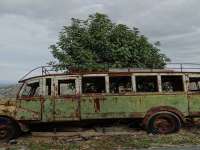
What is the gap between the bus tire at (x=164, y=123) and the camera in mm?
14477

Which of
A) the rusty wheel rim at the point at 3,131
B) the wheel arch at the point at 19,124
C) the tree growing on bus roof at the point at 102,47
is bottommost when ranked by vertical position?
the rusty wheel rim at the point at 3,131

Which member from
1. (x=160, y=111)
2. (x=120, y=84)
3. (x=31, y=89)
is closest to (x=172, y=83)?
(x=160, y=111)

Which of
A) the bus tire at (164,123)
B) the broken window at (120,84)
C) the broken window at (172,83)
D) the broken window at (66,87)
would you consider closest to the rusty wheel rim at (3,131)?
the broken window at (66,87)

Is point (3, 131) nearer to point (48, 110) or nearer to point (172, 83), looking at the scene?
point (48, 110)

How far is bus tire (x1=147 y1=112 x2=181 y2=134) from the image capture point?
14.5 meters

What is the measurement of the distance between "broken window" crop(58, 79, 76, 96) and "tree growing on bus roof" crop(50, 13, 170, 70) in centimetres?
479

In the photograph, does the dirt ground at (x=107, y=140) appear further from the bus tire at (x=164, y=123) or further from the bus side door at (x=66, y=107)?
the bus side door at (x=66, y=107)

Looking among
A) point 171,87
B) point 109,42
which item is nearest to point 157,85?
point 171,87

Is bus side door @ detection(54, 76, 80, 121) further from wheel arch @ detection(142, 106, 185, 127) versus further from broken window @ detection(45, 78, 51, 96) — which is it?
wheel arch @ detection(142, 106, 185, 127)

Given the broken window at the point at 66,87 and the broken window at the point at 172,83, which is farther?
the broken window at the point at 172,83

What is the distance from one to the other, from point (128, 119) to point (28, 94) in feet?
11.5

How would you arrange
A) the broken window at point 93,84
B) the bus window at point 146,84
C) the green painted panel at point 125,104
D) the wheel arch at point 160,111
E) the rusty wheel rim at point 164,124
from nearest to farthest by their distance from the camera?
the green painted panel at point 125,104 < the wheel arch at point 160,111 < the rusty wheel rim at point 164,124 < the broken window at point 93,84 < the bus window at point 146,84

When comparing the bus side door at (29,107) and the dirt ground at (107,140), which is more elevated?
the bus side door at (29,107)

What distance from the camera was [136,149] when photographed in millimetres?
11977
